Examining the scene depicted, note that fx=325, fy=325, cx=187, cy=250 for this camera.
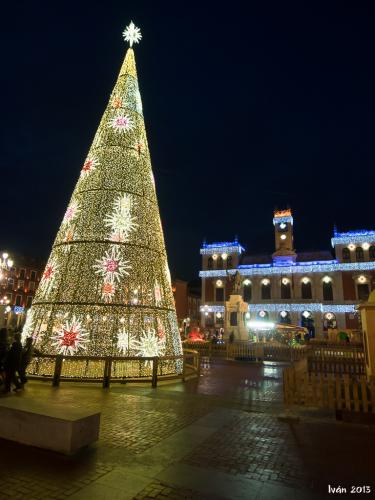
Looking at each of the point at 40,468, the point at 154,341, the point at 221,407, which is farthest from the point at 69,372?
the point at 40,468

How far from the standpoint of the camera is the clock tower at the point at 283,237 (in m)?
54.7

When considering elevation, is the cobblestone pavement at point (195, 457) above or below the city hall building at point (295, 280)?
below

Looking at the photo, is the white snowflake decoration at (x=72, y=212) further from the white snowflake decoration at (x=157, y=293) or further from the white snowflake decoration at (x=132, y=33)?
the white snowflake decoration at (x=132, y=33)

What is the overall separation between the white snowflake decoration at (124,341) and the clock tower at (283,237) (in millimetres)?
47694

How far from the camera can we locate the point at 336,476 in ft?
13.8

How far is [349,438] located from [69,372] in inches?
312

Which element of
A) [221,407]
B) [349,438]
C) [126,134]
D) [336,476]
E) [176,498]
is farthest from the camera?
[126,134]

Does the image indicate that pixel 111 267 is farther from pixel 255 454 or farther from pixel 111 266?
pixel 255 454

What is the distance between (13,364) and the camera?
8.77 meters

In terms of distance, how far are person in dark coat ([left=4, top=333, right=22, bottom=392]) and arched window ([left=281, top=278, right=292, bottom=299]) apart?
4812 cm

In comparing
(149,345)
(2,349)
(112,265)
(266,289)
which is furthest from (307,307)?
(2,349)

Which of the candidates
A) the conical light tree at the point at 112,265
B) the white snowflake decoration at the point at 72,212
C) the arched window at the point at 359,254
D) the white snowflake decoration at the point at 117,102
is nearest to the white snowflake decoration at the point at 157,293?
the conical light tree at the point at 112,265

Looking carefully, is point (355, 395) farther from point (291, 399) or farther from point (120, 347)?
point (120, 347)

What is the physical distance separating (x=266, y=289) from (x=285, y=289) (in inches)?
120
